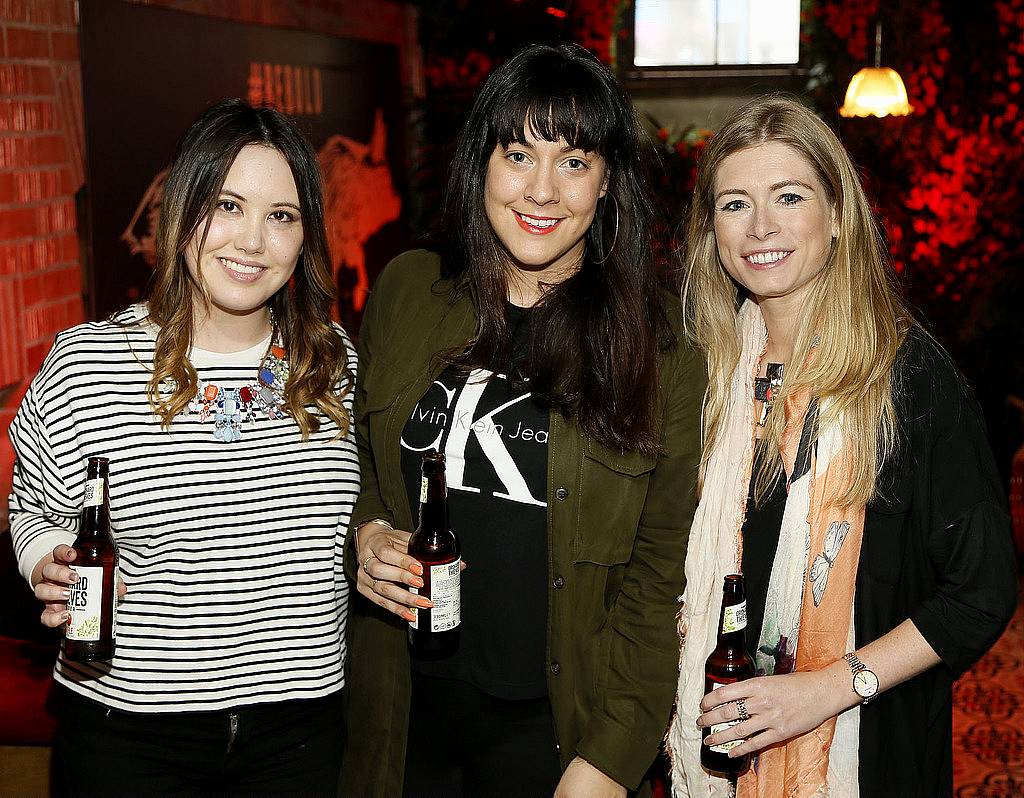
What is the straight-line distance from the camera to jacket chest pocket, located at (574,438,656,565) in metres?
1.86

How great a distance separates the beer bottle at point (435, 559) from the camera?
1.74 meters

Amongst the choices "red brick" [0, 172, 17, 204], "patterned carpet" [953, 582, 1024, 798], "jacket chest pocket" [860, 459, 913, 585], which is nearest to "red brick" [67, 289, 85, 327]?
"red brick" [0, 172, 17, 204]

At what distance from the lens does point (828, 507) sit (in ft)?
6.14

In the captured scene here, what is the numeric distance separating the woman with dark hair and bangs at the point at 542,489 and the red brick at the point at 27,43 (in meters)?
1.61

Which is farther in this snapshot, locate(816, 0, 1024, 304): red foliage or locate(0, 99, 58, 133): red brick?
locate(816, 0, 1024, 304): red foliage

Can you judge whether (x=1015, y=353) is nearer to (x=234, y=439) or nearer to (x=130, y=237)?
(x=130, y=237)

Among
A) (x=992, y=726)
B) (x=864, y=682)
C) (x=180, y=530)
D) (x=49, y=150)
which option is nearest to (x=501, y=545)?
(x=180, y=530)

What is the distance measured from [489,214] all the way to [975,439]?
0.99 m

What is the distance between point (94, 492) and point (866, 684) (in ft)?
4.61

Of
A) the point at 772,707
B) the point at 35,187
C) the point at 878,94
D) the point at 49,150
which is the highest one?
the point at 878,94

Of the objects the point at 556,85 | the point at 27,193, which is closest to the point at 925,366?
the point at 556,85

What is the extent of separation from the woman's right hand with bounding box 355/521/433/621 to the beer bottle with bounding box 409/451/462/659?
18 mm

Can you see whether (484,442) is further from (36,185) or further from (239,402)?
(36,185)

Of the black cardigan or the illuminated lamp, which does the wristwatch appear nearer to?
the black cardigan
